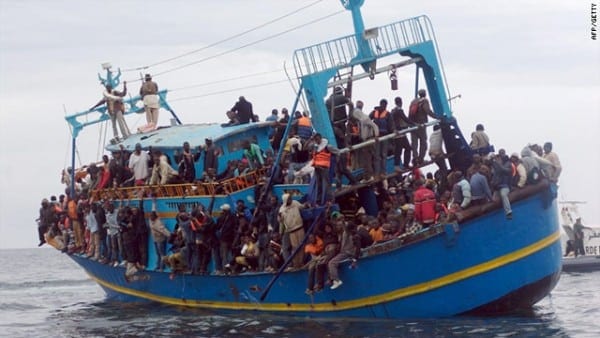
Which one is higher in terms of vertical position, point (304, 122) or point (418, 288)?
point (304, 122)

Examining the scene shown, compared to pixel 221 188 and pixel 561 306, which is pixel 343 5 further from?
pixel 561 306

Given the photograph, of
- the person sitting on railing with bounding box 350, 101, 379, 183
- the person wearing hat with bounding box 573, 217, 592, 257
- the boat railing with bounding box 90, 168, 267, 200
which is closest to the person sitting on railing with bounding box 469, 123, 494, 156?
the person sitting on railing with bounding box 350, 101, 379, 183

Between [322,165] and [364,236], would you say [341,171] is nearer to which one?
[322,165]

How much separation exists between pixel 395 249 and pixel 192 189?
22.3 ft

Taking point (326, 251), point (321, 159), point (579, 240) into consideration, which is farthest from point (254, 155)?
point (579, 240)

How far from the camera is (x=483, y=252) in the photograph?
2330 centimetres

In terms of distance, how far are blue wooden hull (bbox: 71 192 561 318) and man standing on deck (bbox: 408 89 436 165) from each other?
3.24 metres

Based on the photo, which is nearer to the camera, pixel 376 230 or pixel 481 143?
pixel 376 230

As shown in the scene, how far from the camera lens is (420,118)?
2670cm

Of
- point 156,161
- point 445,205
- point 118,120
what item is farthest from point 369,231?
point 118,120

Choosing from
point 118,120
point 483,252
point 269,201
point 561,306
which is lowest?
point 561,306

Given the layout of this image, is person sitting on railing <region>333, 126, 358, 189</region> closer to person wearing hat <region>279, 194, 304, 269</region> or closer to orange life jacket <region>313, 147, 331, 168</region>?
orange life jacket <region>313, 147, 331, 168</region>

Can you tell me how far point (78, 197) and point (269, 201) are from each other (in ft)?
32.8

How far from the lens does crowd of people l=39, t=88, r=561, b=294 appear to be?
2388 cm
